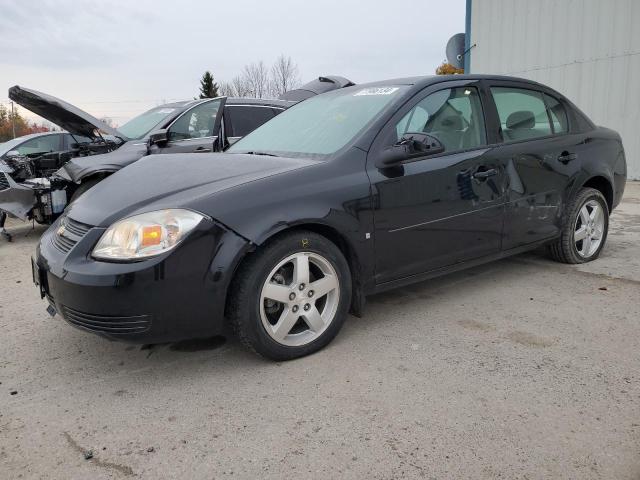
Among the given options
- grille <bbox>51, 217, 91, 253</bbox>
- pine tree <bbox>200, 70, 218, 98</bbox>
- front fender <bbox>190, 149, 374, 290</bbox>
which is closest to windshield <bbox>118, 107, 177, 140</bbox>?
grille <bbox>51, 217, 91, 253</bbox>

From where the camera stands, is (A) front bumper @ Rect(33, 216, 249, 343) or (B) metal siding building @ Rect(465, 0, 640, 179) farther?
(B) metal siding building @ Rect(465, 0, 640, 179)

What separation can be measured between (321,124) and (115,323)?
6.07 feet

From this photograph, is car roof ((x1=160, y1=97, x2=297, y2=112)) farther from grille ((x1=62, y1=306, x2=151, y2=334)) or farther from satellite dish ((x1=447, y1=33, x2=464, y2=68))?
satellite dish ((x1=447, y1=33, x2=464, y2=68))

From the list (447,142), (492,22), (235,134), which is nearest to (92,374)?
(447,142)

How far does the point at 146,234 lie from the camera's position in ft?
7.88

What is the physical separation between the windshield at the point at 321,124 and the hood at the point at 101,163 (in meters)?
2.57

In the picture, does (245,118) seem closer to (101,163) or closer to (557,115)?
(101,163)

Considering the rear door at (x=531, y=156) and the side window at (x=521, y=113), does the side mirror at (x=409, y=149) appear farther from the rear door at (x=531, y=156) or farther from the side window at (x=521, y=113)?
the side window at (x=521, y=113)

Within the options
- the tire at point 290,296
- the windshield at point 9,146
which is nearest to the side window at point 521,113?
the tire at point 290,296

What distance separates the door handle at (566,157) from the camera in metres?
4.00

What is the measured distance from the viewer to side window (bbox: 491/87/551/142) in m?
3.73

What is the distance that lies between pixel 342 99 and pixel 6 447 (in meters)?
2.81

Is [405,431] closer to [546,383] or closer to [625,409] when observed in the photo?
[546,383]

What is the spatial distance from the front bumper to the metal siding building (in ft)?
33.7
